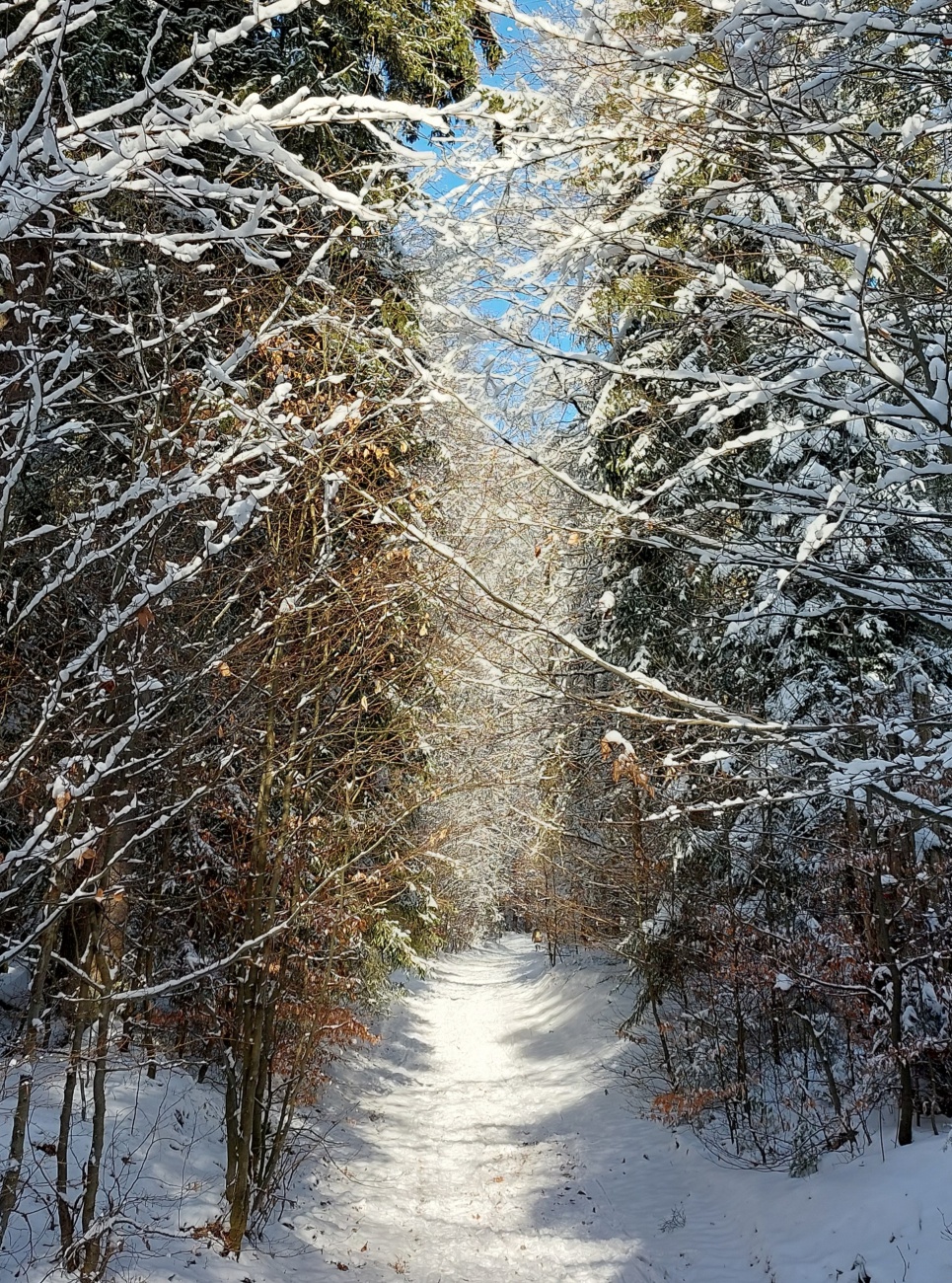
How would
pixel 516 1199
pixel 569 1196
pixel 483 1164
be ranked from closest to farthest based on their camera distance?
pixel 516 1199 → pixel 569 1196 → pixel 483 1164

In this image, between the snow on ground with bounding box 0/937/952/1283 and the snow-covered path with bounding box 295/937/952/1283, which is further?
the snow-covered path with bounding box 295/937/952/1283

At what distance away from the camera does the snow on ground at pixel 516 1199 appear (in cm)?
568

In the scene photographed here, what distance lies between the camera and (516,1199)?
819 centimetres

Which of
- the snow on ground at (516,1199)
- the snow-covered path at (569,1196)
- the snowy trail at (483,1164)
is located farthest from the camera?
the snowy trail at (483,1164)

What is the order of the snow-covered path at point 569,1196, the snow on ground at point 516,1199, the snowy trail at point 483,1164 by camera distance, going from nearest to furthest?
the snow on ground at point 516,1199
the snow-covered path at point 569,1196
the snowy trail at point 483,1164

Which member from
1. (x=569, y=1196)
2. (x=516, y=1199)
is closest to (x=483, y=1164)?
(x=516, y=1199)

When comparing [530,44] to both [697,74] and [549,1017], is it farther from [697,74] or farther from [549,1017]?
[549,1017]

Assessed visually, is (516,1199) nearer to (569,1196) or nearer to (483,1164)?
(569,1196)

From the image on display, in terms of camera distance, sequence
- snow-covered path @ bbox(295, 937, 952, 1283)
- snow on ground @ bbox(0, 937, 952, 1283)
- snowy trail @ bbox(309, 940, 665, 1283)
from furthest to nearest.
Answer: snowy trail @ bbox(309, 940, 665, 1283) → snow-covered path @ bbox(295, 937, 952, 1283) → snow on ground @ bbox(0, 937, 952, 1283)

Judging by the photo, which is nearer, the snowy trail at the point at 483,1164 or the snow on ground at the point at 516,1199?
the snow on ground at the point at 516,1199

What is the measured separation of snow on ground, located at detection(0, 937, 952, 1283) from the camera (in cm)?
568

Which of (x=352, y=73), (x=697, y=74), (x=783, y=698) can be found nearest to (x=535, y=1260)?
(x=783, y=698)

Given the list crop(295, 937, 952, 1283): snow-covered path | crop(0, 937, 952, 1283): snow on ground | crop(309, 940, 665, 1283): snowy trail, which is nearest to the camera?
crop(0, 937, 952, 1283): snow on ground

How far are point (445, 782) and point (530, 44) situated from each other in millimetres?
6140
